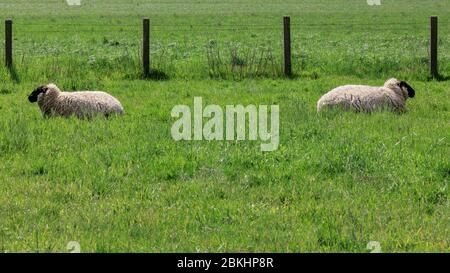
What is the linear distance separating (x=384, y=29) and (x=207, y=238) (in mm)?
36667

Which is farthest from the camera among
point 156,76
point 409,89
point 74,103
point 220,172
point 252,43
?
point 252,43

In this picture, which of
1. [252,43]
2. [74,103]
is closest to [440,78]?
[74,103]

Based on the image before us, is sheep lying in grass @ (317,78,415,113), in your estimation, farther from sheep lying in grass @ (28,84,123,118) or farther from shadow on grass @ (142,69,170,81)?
shadow on grass @ (142,69,170,81)

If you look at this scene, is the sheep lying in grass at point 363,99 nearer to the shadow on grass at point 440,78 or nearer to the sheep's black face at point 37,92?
the sheep's black face at point 37,92

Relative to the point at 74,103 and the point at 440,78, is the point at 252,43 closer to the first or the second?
the point at 440,78

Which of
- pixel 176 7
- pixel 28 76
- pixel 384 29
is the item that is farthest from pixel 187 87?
pixel 176 7

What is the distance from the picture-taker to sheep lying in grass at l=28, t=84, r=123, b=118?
40.3 feet

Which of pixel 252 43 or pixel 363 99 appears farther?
pixel 252 43

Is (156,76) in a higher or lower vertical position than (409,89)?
lower

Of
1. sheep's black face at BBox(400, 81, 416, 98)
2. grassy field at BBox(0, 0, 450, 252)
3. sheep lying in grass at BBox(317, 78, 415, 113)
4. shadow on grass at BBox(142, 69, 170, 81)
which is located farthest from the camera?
shadow on grass at BBox(142, 69, 170, 81)

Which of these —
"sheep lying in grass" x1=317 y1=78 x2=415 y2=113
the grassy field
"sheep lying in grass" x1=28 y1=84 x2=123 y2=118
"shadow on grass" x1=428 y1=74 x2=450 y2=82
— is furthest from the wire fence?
"sheep lying in grass" x1=28 y1=84 x2=123 y2=118

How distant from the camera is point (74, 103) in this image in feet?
40.6

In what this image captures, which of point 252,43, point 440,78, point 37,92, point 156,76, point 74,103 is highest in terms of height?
point 37,92
